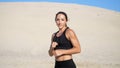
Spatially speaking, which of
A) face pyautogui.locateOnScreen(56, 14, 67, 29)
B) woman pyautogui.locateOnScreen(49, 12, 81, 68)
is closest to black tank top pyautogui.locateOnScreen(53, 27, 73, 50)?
woman pyautogui.locateOnScreen(49, 12, 81, 68)

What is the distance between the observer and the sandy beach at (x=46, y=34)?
52.9 ft

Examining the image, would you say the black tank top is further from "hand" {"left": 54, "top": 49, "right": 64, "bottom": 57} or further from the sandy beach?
the sandy beach

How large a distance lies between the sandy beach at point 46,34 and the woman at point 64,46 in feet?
31.1

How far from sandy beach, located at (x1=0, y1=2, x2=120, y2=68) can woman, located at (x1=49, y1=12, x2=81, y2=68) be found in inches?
373

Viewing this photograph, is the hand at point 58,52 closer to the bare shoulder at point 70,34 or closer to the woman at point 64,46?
the woman at point 64,46

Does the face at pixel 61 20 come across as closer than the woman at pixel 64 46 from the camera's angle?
No

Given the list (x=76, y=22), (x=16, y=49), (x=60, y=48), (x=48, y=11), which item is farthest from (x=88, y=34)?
(x=60, y=48)

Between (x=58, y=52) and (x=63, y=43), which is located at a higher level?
(x=63, y=43)

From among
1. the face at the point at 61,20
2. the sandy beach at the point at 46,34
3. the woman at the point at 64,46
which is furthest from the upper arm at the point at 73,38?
the sandy beach at the point at 46,34

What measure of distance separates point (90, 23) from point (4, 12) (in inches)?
318

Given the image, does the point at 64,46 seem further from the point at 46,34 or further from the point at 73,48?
the point at 46,34

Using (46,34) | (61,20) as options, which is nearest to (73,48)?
(61,20)

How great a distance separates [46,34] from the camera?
24641 millimetres

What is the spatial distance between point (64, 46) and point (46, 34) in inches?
805
